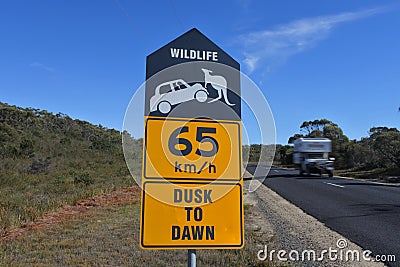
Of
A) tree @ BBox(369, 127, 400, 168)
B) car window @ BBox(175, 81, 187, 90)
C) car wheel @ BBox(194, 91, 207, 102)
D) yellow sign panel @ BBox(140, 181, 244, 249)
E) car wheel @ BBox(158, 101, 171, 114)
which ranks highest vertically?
tree @ BBox(369, 127, 400, 168)

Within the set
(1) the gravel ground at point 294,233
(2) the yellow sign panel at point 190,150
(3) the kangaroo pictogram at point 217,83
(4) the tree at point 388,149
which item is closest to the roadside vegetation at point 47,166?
(2) the yellow sign panel at point 190,150

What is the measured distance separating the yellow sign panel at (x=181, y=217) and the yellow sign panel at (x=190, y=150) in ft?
0.25

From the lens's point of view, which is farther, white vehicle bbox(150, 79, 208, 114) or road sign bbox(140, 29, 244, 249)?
white vehicle bbox(150, 79, 208, 114)

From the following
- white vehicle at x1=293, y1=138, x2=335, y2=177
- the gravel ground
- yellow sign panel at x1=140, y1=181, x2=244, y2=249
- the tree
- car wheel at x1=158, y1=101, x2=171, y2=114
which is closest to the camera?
yellow sign panel at x1=140, y1=181, x2=244, y2=249

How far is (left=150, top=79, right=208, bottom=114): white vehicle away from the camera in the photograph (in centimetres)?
254

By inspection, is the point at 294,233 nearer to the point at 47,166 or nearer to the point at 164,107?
the point at 164,107

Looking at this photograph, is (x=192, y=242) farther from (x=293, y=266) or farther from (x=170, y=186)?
(x=293, y=266)

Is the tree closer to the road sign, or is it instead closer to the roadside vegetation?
the roadside vegetation

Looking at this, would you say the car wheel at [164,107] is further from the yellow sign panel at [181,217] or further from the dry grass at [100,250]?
the dry grass at [100,250]

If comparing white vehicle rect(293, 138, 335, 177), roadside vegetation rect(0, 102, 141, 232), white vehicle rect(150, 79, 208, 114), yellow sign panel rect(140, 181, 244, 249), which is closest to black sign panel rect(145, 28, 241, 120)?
white vehicle rect(150, 79, 208, 114)

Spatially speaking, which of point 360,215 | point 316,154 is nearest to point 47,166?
point 316,154

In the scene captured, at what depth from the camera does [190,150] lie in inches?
98.0

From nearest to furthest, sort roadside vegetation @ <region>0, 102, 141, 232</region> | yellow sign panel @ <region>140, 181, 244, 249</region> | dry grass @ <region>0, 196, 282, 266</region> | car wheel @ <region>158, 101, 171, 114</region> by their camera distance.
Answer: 1. yellow sign panel @ <region>140, 181, 244, 249</region>
2. car wheel @ <region>158, 101, 171, 114</region>
3. dry grass @ <region>0, 196, 282, 266</region>
4. roadside vegetation @ <region>0, 102, 141, 232</region>

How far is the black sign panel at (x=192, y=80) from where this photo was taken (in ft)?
8.37
